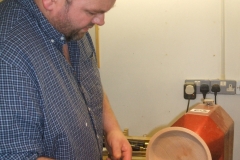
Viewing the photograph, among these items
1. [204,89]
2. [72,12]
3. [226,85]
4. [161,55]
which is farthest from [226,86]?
[72,12]

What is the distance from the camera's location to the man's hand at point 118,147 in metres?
1.14

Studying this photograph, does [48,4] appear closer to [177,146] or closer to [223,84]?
[177,146]

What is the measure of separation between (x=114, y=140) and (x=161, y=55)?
2.51 ft

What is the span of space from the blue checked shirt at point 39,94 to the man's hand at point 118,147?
0.07 meters

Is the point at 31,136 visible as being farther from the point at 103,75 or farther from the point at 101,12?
the point at 103,75

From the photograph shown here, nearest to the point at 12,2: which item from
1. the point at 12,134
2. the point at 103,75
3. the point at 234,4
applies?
the point at 12,134

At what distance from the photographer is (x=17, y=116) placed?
75cm

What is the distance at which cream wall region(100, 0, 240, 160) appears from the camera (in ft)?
5.57

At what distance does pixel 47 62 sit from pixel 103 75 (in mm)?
1056

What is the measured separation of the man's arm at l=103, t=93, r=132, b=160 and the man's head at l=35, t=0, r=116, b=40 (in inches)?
16.8

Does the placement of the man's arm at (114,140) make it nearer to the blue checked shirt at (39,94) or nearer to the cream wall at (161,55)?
the blue checked shirt at (39,94)

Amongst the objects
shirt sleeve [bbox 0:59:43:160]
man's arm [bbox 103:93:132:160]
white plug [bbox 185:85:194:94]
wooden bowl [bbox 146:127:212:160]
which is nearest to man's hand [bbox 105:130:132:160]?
man's arm [bbox 103:93:132:160]

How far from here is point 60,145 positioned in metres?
0.89

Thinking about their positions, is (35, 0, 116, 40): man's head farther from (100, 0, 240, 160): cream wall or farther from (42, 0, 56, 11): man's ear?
(100, 0, 240, 160): cream wall
